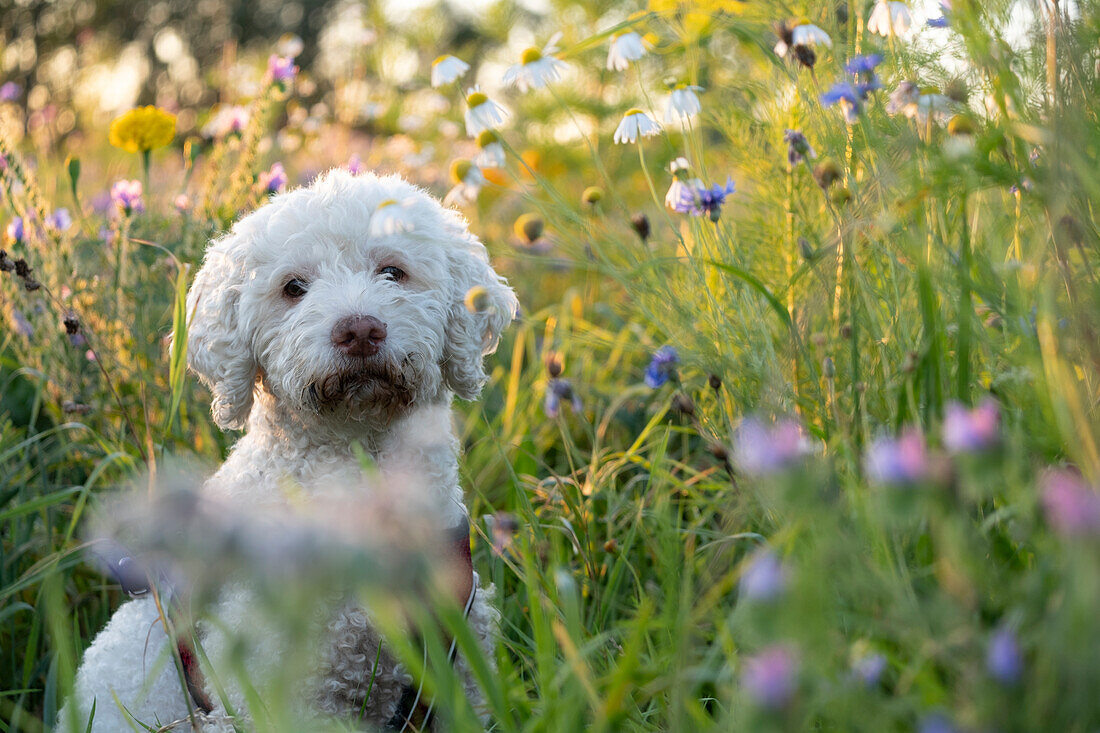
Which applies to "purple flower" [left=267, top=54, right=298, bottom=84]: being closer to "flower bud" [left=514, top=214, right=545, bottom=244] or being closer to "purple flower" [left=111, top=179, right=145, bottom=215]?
"purple flower" [left=111, top=179, right=145, bottom=215]

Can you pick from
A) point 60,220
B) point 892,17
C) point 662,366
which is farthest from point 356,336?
point 60,220

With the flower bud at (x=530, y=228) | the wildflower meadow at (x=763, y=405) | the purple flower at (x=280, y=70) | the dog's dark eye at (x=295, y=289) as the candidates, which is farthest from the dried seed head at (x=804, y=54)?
the purple flower at (x=280, y=70)

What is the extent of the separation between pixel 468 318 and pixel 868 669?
1.77 metres

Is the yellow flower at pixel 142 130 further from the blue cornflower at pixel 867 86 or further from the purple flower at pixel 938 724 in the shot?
the purple flower at pixel 938 724

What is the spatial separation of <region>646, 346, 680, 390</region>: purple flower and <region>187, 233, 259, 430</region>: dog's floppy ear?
130 cm

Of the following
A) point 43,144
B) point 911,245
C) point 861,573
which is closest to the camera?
point 861,573

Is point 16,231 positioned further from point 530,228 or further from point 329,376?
point 530,228

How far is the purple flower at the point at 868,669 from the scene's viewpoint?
3.83 ft

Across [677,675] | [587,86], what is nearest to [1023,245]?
[677,675]

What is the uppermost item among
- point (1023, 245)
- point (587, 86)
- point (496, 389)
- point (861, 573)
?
point (587, 86)

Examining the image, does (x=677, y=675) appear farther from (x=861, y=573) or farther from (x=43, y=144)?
(x=43, y=144)

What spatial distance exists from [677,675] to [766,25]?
2.12 metres

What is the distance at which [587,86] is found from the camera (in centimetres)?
723

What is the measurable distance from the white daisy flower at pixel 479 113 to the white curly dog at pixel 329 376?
0.30 metres
